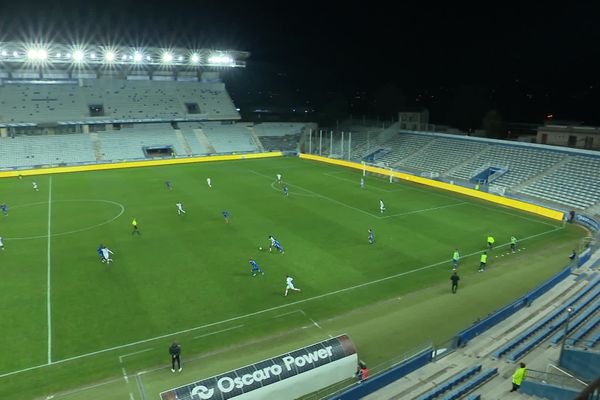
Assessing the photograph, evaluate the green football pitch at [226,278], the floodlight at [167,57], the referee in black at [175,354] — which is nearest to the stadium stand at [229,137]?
the floodlight at [167,57]

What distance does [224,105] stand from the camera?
8144cm

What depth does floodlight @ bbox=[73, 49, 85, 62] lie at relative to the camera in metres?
65.4

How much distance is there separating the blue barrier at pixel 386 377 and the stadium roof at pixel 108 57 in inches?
2708

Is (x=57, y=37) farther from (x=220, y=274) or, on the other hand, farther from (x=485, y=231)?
(x=485, y=231)

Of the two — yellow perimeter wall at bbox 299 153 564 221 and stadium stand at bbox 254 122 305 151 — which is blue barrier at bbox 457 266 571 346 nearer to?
yellow perimeter wall at bbox 299 153 564 221

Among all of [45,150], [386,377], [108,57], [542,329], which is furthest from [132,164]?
[542,329]

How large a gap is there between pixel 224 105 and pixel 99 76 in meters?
22.0

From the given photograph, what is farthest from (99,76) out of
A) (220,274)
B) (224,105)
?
(220,274)

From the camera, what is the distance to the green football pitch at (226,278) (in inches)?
624

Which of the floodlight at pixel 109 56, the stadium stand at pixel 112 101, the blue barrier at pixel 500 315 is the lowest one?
the blue barrier at pixel 500 315

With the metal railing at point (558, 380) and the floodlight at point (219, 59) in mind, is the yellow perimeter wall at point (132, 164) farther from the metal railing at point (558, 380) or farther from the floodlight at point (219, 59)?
the metal railing at point (558, 380)

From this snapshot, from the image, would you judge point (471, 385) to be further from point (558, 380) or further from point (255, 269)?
point (255, 269)

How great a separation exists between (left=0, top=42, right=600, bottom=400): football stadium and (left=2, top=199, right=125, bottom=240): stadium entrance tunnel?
9.7 inches

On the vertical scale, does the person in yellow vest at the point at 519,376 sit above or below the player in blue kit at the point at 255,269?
above
